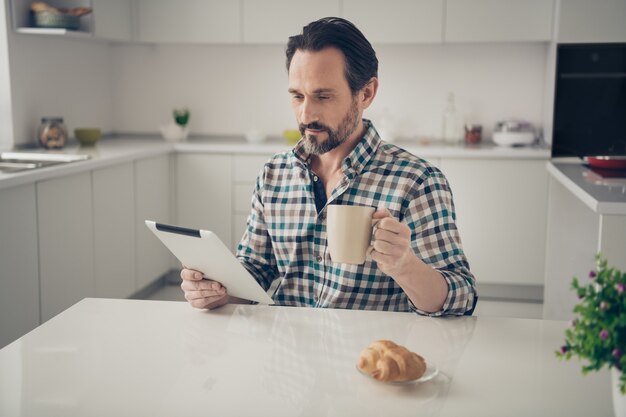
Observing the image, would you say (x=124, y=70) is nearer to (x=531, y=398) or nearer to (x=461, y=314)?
(x=461, y=314)

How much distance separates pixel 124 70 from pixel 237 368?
419 cm

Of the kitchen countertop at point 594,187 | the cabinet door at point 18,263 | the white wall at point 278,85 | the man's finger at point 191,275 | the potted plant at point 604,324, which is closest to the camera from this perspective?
the potted plant at point 604,324

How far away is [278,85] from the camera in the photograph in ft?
16.2

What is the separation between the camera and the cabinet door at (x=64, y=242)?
3.09 m

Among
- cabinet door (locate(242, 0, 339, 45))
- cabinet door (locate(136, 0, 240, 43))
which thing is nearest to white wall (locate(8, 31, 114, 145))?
cabinet door (locate(136, 0, 240, 43))

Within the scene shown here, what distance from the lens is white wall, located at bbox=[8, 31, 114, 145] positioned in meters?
3.89

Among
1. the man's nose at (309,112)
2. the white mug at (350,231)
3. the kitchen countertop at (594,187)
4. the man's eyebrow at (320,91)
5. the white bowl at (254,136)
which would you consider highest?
the man's eyebrow at (320,91)

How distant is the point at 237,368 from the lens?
1.20 metres

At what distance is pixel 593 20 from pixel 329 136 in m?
2.85

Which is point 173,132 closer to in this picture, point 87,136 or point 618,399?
point 87,136

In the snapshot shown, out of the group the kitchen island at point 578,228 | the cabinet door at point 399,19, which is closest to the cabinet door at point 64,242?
the cabinet door at point 399,19

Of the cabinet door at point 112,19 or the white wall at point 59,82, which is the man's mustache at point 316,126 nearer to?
the white wall at point 59,82

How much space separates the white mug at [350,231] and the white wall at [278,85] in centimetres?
357

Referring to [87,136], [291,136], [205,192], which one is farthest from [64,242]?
[291,136]
